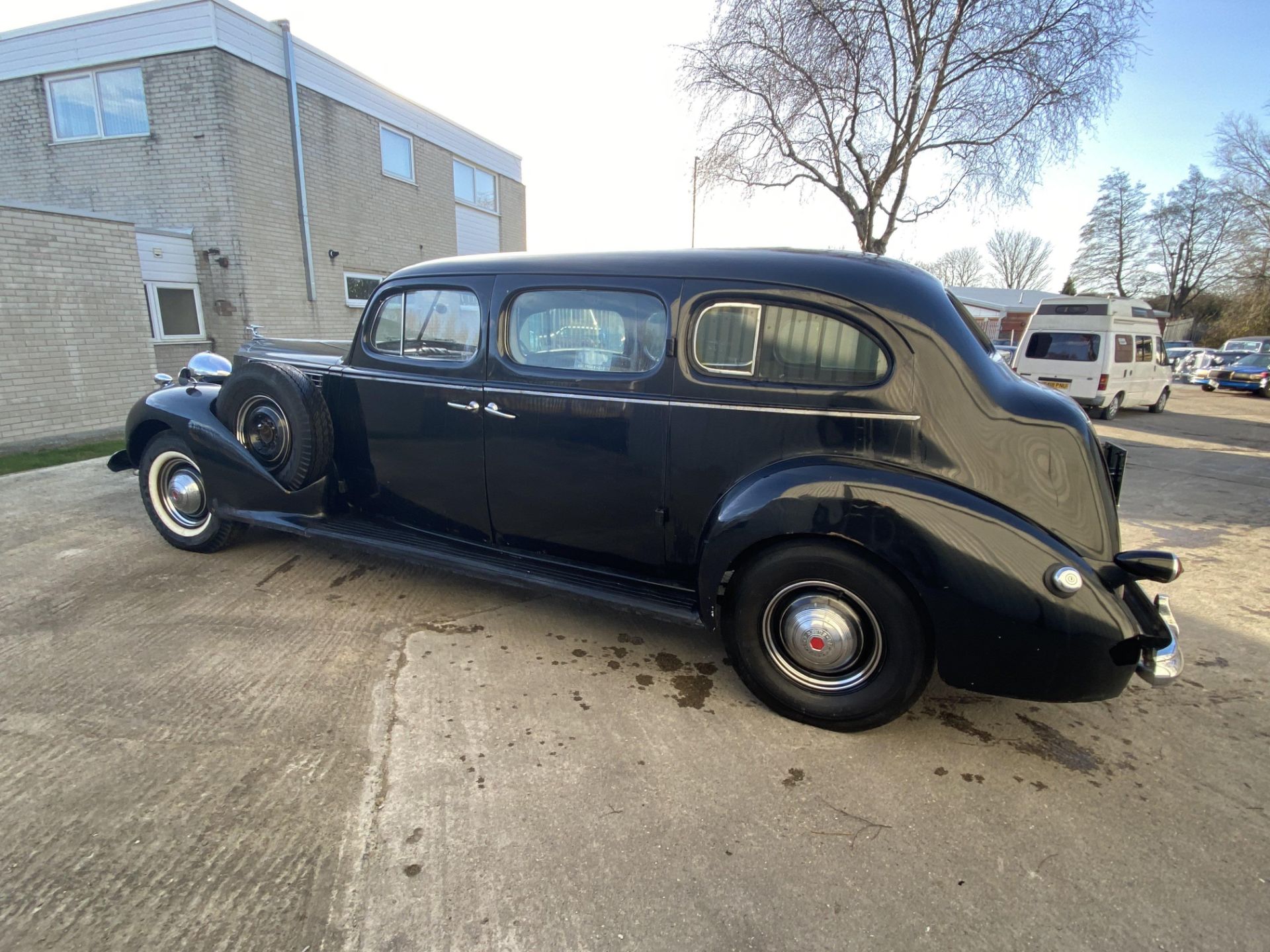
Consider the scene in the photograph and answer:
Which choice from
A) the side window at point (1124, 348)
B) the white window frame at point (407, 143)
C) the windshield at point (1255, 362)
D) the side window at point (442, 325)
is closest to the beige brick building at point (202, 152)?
the white window frame at point (407, 143)

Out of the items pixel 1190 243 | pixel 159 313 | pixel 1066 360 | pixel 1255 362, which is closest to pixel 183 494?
pixel 159 313

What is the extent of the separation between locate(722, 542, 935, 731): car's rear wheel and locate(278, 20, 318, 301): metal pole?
12.6 meters

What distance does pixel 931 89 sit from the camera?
11273 millimetres

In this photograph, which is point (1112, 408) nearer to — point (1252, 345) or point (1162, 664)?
point (1162, 664)

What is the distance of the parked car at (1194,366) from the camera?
2286 centimetres

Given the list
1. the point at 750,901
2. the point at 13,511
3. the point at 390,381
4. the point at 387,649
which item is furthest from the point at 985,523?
the point at 13,511

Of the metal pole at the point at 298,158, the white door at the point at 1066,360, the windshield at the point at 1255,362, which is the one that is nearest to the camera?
the metal pole at the point at 298,158

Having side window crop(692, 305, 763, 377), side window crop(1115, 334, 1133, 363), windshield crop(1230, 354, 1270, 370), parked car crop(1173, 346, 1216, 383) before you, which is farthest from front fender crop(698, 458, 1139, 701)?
parked car crop(1173, 346, 1216, 383)

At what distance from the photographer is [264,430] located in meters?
3.82

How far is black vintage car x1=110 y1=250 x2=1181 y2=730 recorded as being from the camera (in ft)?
7.61

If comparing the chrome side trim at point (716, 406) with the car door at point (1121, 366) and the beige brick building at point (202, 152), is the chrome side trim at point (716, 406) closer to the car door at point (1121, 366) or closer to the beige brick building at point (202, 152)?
the beige brick building at point (202, 152)

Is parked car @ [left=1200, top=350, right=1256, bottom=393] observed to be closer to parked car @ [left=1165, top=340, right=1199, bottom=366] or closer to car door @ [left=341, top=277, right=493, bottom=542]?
parked car @ [left=1165, top=340, right=1199, bottom=366]

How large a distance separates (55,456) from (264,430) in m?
5.23

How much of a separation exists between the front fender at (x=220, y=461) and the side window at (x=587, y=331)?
1615 millimetres
